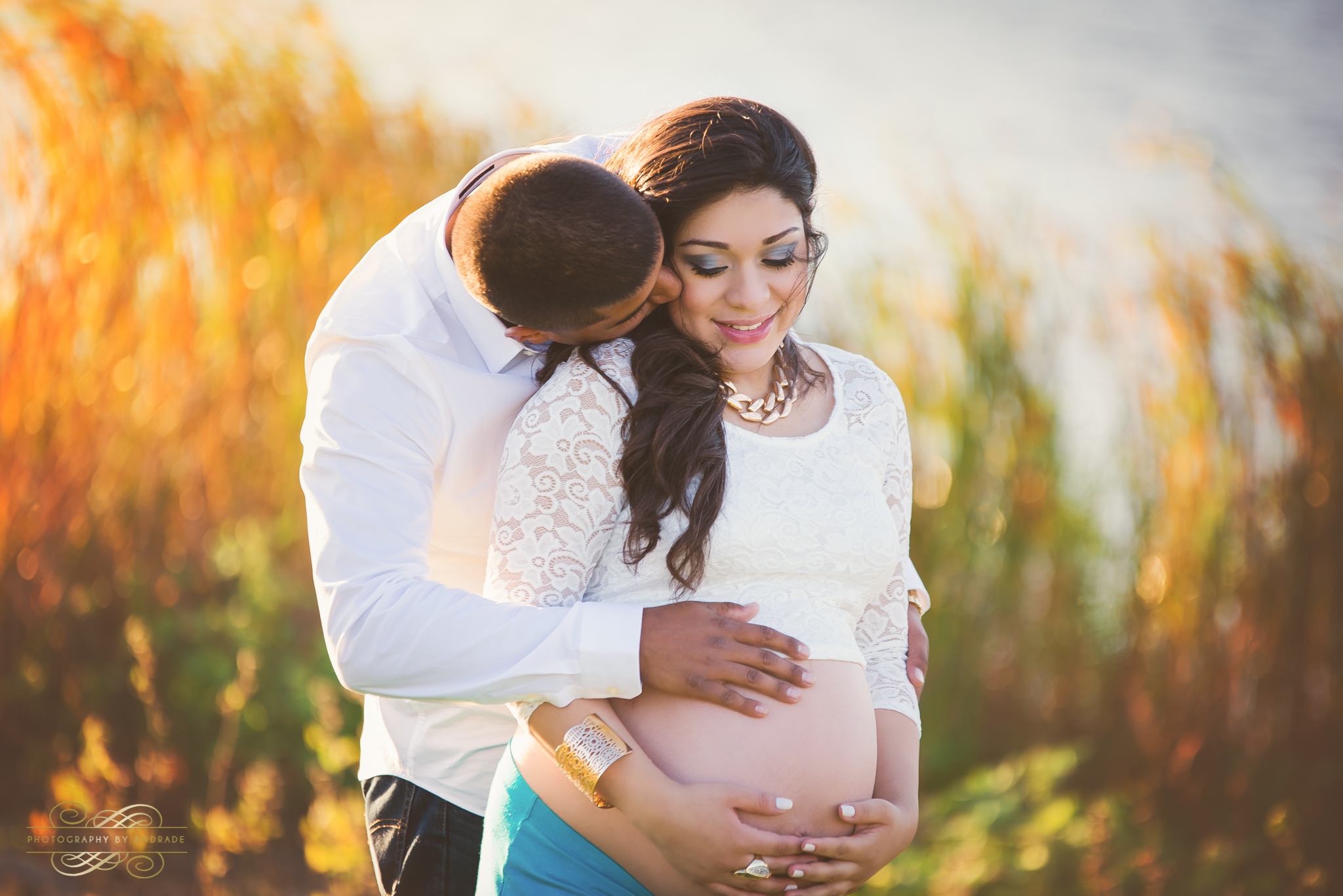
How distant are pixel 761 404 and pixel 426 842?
1.06m

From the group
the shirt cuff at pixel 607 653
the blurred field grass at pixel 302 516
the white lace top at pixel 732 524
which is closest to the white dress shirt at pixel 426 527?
the shirt cuff at pixel 607 653

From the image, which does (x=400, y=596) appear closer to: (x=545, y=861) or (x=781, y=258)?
(x=545, y=861)

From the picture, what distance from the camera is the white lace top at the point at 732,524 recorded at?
1599 millimetres

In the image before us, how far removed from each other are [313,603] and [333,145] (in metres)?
2.09

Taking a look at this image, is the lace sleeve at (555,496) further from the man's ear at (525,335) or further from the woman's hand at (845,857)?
the woman's hand at (845,857)

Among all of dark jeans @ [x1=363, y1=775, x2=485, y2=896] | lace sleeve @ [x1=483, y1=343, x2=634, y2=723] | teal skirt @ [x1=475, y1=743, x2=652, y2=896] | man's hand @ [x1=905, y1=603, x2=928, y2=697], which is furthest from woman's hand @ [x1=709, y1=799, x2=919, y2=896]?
dark jeans @ [x1=363, y1=775, x2=485, y2=896]

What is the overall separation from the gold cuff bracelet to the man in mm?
54

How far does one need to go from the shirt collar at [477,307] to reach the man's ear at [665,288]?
264 millimetres

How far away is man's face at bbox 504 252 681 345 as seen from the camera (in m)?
1.62

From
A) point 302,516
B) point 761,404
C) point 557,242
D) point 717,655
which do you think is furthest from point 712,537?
point 302,516

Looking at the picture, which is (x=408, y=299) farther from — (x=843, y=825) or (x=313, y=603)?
(x=313, y=603)

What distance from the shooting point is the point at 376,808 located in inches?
77.8

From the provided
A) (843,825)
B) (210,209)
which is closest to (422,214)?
(843,825)

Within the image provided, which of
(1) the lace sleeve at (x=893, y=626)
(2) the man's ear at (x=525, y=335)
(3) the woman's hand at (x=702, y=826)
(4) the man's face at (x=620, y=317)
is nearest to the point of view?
(3) the woman's hand at (x=702, y=826)
